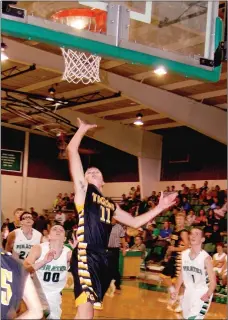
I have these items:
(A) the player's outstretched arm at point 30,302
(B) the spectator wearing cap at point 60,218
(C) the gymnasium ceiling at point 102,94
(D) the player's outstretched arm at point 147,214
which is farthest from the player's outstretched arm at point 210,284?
(B) the spectator wearing cap at point 60,218

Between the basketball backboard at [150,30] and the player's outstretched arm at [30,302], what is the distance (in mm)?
2714

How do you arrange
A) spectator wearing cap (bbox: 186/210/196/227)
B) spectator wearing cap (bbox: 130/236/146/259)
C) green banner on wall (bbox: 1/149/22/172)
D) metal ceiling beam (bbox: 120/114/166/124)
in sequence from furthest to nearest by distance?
green banner on wall (bbox: 1/149/22/172)
metal ceiling beam (bbox: 120/114/166/124)
spectator wearing cap (bbox: 186/210/196/227)
spectator wearing cap (bbox: 130/236/146/259)

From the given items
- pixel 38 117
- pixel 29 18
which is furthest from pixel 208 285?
pixel 38 117

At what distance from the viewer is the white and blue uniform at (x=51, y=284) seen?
6.05 m

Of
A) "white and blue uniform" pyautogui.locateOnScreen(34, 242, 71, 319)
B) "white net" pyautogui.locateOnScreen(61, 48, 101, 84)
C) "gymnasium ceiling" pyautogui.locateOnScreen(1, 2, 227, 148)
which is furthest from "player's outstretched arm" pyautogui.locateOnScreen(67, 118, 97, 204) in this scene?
"gymnasium ceiling" pyautogui.locateOnScreen(1, 2, 227, 148)

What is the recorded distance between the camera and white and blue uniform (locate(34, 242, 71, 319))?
6.05 meters

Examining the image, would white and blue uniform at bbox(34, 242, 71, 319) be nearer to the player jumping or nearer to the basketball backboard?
the player jumping

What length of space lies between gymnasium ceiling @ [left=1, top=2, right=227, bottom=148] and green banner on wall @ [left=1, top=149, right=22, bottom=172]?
84.7 inches

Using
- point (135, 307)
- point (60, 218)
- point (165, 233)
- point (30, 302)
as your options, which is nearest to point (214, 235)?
point (165, 233)

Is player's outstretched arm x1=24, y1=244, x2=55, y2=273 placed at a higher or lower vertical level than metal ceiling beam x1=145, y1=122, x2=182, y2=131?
lower

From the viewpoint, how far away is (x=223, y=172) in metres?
18.4

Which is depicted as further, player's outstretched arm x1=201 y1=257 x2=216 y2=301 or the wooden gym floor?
the wooden gym floor

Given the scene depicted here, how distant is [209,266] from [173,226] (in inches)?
339

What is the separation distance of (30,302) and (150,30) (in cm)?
388
